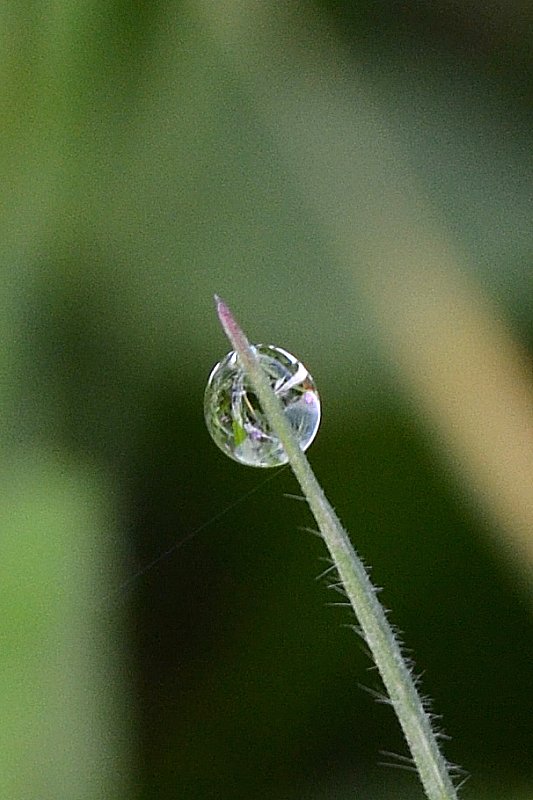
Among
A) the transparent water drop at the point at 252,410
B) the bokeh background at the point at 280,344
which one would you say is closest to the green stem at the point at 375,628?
the transparent water drop at the point at 252,410

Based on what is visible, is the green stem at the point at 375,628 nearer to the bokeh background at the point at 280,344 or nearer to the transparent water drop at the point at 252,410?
the transparent water drop at the point at 252,410

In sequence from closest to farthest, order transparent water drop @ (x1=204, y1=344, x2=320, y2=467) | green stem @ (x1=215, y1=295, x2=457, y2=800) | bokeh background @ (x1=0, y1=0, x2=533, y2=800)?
green stem @ (x1=215, y1=295, x2=457, y2=800), transparent water drop @ (x1=204, y1=344, x2=320, y2=467), bokeh background @ (x1=0, y1=0, x2=533, y2=800)

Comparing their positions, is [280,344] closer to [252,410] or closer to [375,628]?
[252,410]

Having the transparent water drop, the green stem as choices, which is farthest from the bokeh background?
the green stem

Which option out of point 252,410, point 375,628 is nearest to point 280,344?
point 252,410

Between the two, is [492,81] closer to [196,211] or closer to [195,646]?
[196,211]

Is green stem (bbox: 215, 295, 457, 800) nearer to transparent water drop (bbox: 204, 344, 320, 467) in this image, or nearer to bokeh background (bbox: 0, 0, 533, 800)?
transparent water drop (bbox: 204, 344, 320, 467)
